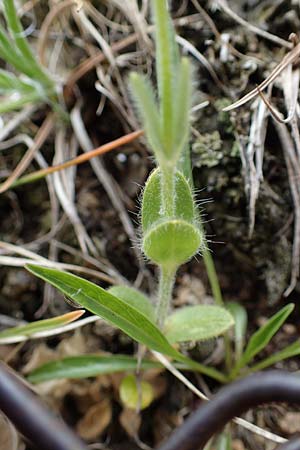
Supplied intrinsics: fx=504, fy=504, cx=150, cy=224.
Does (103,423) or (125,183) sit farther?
(125,183)

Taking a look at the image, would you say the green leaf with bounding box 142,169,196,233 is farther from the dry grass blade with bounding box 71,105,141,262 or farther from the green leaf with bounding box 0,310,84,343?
the dry grass blade with bounding box 71,105,141,262

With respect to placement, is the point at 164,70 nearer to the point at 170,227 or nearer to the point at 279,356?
the point at 170,227

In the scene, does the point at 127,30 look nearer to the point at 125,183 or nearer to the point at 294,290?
the point at 125,183

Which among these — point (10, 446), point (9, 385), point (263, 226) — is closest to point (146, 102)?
point (9, 385)

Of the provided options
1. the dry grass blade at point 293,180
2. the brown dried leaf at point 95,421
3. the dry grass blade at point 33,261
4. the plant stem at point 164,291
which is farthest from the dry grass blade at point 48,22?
the brown dried leaf at point 95,421

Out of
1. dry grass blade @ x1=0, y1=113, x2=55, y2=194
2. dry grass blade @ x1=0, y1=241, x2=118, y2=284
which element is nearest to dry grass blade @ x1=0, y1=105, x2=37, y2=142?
dry grass blade @ x1=0, y1=113, x2=55, y2=194

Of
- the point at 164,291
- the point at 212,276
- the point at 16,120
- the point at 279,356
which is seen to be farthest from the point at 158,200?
the point at 16,120
